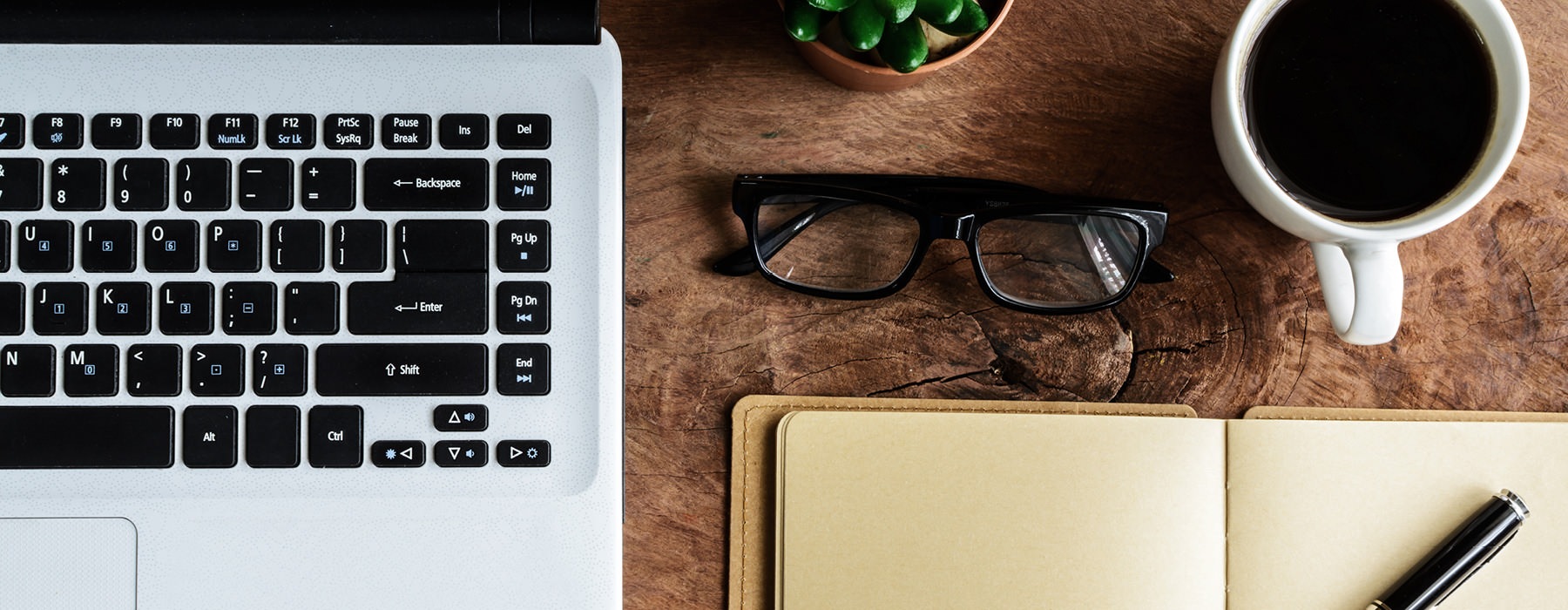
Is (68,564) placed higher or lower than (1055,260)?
lower

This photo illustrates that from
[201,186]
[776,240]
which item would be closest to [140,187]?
[201,186]

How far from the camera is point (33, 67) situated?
459mm

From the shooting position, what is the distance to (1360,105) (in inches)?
20.5

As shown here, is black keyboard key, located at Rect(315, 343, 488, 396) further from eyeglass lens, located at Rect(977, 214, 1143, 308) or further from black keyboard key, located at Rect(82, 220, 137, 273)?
eyeglass lens, located at Rect(977, 214, 1143, 308)

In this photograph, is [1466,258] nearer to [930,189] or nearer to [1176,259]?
[1176,259]

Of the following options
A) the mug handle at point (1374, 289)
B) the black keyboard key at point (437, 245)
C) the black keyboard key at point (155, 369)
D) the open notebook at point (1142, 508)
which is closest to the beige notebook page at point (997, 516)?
the open notebook at point (1142, 508)

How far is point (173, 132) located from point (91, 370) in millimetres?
117

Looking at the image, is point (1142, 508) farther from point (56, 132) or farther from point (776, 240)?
point (56, 132)

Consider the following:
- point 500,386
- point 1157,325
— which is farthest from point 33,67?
point 1157,325

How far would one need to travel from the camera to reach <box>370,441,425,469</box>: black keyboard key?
1.47 feet

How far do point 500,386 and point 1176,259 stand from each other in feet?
1.30

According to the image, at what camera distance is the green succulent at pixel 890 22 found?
0.45 meters

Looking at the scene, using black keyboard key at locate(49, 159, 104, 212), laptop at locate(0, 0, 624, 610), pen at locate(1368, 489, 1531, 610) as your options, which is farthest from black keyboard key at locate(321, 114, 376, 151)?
pen at locate(1368, 489, 1531, 610)

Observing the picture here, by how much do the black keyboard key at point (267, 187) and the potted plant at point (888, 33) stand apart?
25 centimetres
